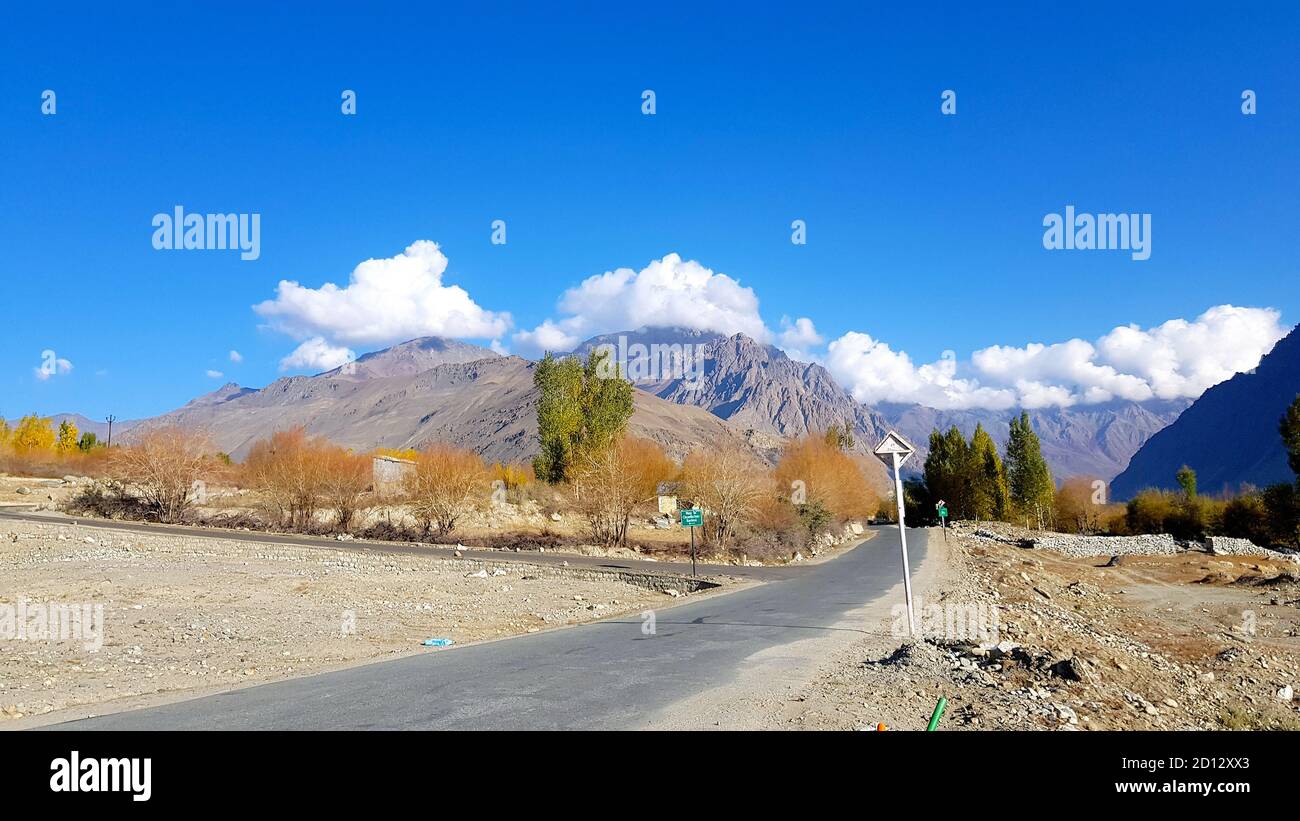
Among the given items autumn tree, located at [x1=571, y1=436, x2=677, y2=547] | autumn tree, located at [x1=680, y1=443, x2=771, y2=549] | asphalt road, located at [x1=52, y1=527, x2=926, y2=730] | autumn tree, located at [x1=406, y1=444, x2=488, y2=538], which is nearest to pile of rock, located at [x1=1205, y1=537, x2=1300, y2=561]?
autumn tree, located at [x1=680, y1=443, x2=771, y2=549]

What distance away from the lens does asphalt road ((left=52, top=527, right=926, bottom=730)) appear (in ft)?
27.0

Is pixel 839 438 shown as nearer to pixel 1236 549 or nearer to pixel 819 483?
pixel 819 483

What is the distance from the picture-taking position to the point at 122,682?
1116cm

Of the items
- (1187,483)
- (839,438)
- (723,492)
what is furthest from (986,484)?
(723,492)

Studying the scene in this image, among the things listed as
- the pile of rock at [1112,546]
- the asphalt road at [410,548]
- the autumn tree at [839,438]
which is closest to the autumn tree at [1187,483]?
the pile of rock at [1112,546]

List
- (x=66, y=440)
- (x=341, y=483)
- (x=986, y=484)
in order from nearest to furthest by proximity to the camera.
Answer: (x=341, y=483), (x=986, y=484), (x=66, y=440)

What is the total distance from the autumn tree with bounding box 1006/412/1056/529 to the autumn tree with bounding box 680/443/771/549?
6665 centimetres

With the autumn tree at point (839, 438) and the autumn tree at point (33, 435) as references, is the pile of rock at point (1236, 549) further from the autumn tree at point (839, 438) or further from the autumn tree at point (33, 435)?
the autumn tree at point (33, 435)

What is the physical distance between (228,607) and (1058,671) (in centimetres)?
1975

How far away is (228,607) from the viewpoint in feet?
64.8

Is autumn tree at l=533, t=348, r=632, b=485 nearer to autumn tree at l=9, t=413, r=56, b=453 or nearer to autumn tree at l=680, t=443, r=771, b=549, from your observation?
autumn tree at l=680, t=443, r=771, b=549

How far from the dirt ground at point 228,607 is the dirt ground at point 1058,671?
8.69 meters
